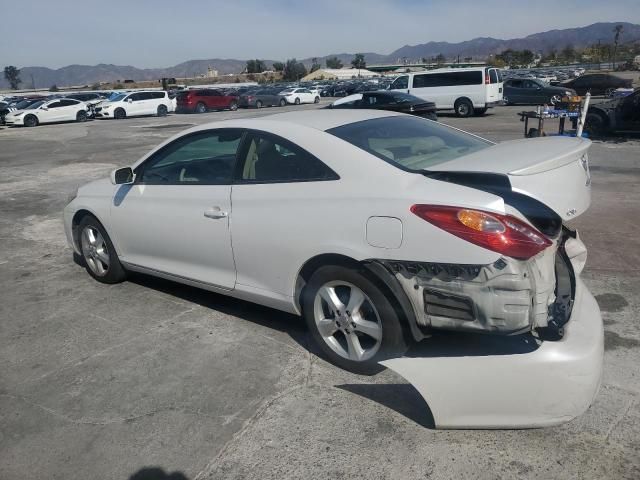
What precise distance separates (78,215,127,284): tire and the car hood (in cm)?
309

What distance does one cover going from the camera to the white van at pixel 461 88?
2328cm

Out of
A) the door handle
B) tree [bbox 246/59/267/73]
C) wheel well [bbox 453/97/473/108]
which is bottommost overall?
wheel well [bbox 453/97/473/108]

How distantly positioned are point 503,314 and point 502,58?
124 meters

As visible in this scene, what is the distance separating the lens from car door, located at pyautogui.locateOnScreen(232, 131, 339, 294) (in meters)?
3.31

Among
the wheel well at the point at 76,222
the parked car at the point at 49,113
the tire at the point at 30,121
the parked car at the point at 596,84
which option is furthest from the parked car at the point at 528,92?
the wheel well at the point at 76,222

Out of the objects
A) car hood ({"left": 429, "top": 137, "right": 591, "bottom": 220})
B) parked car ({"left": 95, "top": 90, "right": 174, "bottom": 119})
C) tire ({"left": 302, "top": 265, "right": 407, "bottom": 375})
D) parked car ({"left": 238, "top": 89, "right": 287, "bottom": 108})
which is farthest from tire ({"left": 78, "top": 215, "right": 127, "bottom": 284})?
parked car ({"left": 238, "top": 89, "right": 287, "bottom": 108})

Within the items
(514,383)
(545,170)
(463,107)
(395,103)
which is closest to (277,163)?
(545,170)

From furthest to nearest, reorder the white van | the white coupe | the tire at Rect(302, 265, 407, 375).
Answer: the white van → the tire at Rect(302, 265, 407, 375) → the white coupe

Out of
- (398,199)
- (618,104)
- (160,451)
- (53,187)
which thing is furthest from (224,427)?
(618,104)

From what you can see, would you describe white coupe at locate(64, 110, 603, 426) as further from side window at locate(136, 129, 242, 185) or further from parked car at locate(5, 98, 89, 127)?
parked car at locate(5, 98, 89, 127)

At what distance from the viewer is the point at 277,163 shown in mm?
3568

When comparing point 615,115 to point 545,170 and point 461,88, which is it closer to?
point 461,88

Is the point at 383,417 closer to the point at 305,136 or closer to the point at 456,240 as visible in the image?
the point at 456,240

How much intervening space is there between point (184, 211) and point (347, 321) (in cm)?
156
